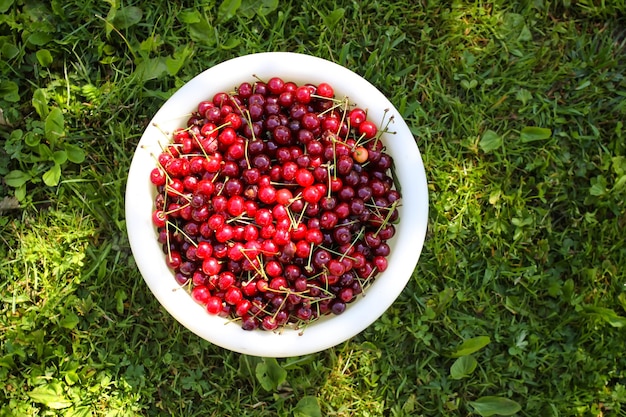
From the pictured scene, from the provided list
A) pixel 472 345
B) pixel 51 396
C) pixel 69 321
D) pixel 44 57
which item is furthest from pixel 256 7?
pixel 51 396

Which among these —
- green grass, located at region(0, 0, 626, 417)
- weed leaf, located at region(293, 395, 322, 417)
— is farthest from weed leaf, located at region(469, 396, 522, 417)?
weed leaf, located at region(293, 395, 322, 417)

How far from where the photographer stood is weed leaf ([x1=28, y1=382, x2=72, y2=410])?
7.57 ft

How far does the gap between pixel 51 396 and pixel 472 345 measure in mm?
1577

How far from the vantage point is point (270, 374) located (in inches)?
92.0

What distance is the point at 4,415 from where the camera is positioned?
231cm

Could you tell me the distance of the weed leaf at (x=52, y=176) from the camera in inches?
92.8

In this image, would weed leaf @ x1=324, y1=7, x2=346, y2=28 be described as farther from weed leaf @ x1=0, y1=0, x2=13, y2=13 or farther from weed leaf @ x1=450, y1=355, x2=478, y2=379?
weed leaf @ x1=450, y1=355, x2=478, y2=379

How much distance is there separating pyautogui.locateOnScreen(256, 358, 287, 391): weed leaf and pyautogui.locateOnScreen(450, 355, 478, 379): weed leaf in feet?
2.10

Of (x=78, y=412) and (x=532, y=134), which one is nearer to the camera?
(x=78, y=412)

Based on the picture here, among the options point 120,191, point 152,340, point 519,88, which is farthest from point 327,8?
point 152,340

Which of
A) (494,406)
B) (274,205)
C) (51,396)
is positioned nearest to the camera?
(274,205)

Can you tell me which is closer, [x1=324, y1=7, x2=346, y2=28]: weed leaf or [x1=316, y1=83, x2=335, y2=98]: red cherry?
[x1=316, y1=83, x2=335, y2=98]: red cherry

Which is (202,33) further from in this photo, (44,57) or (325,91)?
(325,91)

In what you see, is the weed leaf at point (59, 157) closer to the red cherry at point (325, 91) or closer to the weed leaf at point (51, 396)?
the weed leaf at point (51, 396)
